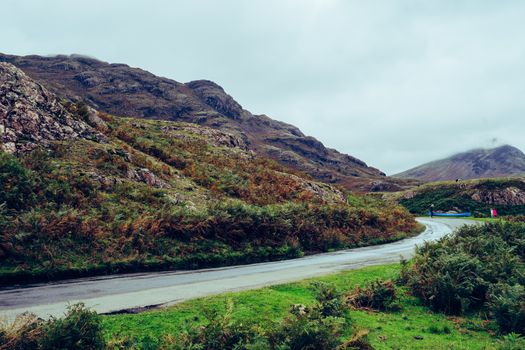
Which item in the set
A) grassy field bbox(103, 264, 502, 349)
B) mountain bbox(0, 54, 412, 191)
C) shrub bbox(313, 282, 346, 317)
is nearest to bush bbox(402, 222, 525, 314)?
grassy field bbox(103, 264, 502, 349)

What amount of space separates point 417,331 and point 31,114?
3208 cm

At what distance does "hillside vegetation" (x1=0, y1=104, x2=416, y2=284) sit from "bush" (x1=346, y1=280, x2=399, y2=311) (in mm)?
9433

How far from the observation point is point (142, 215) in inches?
835

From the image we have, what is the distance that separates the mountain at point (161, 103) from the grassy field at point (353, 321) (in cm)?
11422

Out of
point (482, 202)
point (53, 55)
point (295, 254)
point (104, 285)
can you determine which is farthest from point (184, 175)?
point (53, 55)

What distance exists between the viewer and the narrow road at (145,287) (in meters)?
10.9

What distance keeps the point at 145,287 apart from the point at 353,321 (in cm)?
812

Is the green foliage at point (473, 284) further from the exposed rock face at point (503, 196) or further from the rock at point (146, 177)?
the exposed rock face at point (503, 196)

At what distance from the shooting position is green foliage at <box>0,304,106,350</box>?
6.42 meters

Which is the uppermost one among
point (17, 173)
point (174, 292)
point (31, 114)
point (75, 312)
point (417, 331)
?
point (31, 114)

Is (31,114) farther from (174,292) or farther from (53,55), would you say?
(53,55)

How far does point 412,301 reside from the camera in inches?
530

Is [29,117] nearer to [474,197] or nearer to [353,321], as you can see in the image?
[353,321]

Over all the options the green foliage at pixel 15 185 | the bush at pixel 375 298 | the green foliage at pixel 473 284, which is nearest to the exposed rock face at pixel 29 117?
the green foliage at pixel 15 185
